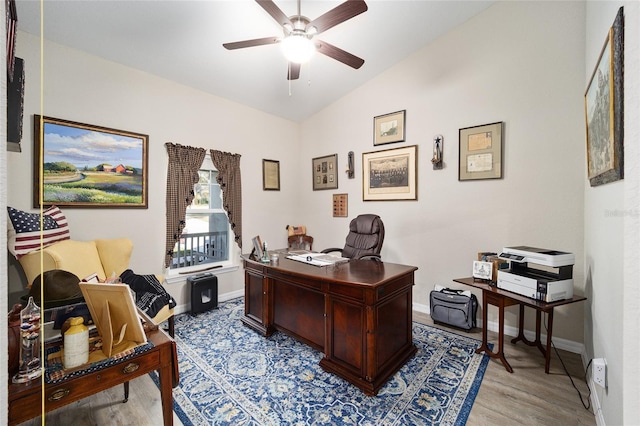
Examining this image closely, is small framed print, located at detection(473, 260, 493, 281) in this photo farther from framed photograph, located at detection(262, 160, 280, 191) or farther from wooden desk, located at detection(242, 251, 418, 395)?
framed photograph, located at detection(262, 160, 280, 191)

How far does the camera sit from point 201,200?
3.77 meters

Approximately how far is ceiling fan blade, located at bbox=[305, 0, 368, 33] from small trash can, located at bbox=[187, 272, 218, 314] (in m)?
3.02

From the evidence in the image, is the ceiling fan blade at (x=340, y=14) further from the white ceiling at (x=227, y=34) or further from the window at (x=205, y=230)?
the window at (x=205, y=230)

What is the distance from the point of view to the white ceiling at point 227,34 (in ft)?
7.55

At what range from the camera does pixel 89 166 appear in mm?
2734

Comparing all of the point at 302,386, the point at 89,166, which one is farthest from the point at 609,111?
the point at 89,166

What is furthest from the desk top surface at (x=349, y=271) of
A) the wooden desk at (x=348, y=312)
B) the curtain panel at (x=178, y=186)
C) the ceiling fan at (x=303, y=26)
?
the ceiling fan at (x=303, y=26)

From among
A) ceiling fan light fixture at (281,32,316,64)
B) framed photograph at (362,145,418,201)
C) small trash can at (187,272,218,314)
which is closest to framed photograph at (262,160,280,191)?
framed photograph at (362,145,418,201)

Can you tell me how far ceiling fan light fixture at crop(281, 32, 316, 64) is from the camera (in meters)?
1.97

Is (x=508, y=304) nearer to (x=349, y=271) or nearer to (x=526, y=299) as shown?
(x=526, y=299)

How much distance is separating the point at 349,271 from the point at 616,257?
161cm

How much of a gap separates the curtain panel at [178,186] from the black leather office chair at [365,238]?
2.13 metres

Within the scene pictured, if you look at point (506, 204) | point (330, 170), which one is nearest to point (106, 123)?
point (330, 170)

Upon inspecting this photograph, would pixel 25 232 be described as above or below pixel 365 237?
above
